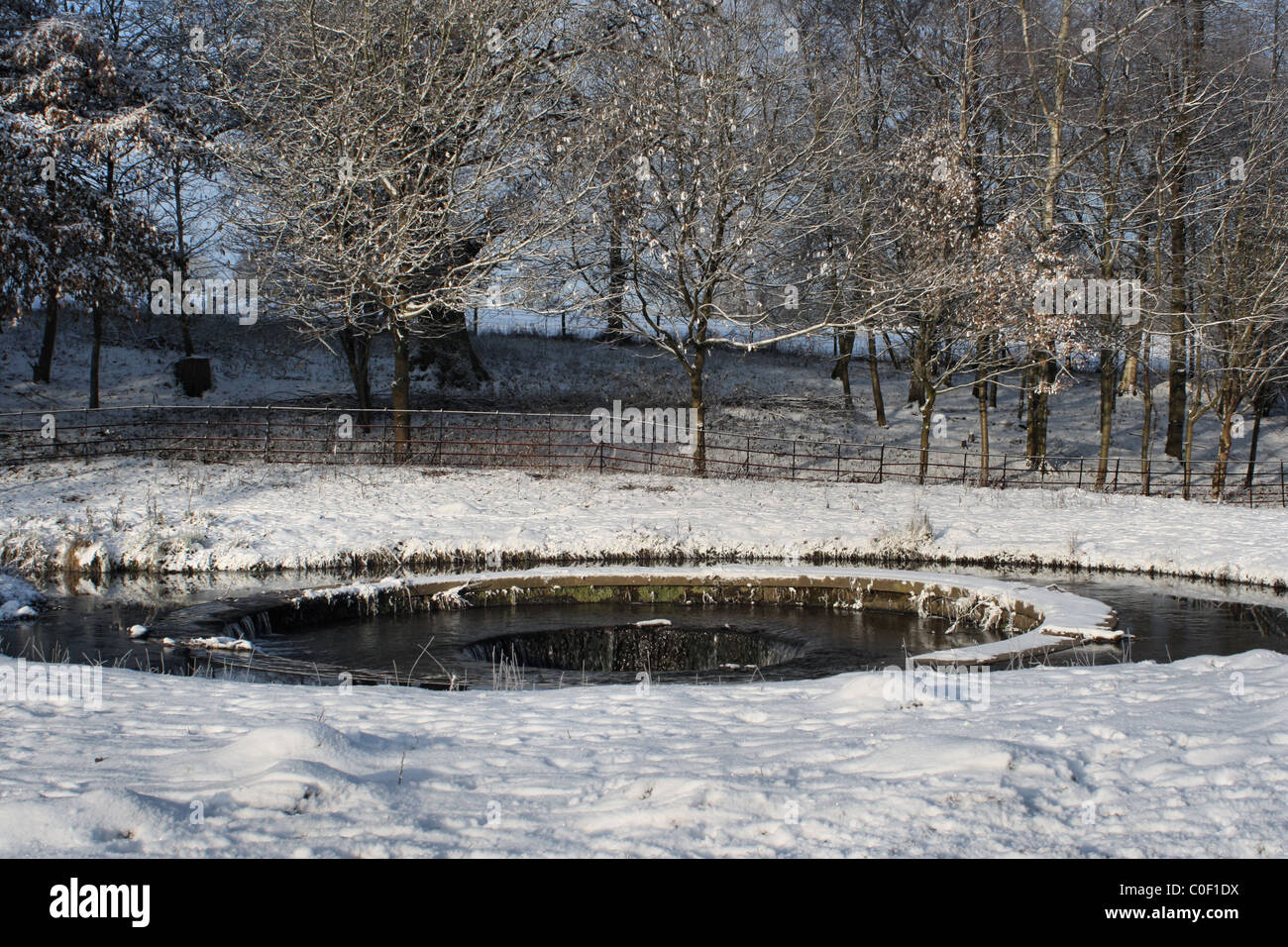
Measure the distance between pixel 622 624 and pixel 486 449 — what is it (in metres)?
14.2

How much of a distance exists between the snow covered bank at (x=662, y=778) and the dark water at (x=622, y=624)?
3.28 m

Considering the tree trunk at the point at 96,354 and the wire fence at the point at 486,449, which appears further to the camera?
the tree trunk at the point at 96,354

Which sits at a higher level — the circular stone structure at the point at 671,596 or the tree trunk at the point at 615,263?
the tree trunk at the point at 615,263

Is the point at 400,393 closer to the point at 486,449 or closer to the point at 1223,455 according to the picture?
the point at 486,449

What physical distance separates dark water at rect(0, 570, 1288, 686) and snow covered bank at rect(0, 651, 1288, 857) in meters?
3.28

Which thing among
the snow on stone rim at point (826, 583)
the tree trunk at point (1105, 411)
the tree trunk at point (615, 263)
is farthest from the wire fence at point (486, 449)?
the snow on stone rim at point (826, 583)

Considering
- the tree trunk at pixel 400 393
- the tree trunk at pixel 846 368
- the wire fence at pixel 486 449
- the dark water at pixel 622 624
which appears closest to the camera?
the dark water at pixel 622 624

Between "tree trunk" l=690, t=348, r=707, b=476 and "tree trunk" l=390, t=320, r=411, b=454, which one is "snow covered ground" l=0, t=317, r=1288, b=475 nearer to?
"tree trunk" l=690, t=348, r=707, b=476

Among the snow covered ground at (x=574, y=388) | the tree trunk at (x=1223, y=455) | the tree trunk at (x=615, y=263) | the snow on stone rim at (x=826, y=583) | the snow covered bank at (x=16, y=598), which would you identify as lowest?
the snow covered bank at (x=16, y=598)

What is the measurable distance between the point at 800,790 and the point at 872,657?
748 cm

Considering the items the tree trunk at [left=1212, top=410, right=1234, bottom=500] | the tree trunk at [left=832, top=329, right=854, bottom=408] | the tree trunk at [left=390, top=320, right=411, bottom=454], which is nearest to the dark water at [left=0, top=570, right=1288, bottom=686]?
the tree trunk at [left=390, top=320, right=411, bottom=454]

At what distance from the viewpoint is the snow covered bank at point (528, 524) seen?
725 inches

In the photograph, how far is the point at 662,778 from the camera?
549 centimetres

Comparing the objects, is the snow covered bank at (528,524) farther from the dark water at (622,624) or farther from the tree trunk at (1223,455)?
the tree trunk at (1223,455)
